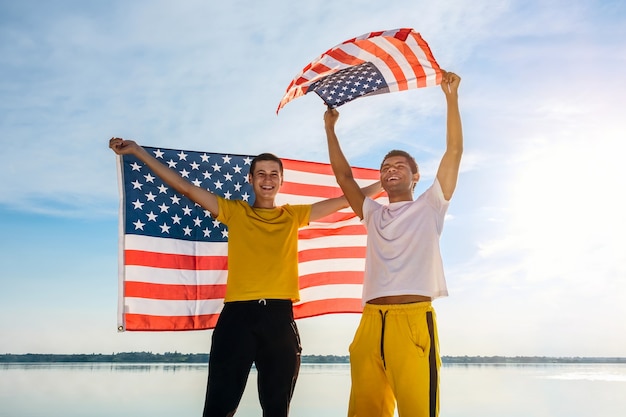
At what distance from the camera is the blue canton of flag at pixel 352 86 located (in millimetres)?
5355

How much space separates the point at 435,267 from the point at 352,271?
2345 millimetres

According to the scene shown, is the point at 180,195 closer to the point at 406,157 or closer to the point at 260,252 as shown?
the point at 260,252

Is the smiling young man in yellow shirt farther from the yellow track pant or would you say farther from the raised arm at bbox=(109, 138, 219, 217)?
the yellow track pant

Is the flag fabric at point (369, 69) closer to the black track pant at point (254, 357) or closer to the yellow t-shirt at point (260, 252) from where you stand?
the yellow t-shirt at point (260, 252)

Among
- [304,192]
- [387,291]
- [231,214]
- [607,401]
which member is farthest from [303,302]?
[607,401]

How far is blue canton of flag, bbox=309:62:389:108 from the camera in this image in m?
5.36

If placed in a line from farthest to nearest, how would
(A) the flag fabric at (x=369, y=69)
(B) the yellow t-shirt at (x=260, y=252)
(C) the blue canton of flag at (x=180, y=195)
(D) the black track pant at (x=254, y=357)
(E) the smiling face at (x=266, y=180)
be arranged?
(C) the blue canton of flag at (x=180, y=195) < (A) the flag fabric at (x=369, y=69) < (E) the smiling face at (x=266, y=180) < (B) the yellow t-shirt at (x=260, y=252) < (D) the black track pant at (x=254, y=357)

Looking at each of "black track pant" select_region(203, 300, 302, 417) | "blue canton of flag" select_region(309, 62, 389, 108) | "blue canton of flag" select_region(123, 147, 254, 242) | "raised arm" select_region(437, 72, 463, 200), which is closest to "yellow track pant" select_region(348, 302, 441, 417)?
"black track pant" select_region(203, 300, 302, 417)

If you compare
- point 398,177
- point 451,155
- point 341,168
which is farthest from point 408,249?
point 341,168

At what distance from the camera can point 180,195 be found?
5.87 m

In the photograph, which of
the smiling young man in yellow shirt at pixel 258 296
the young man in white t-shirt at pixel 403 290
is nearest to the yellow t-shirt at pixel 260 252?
the smiling young man in yellow shirt at pixel 258 296

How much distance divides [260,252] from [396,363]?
145 centimetres

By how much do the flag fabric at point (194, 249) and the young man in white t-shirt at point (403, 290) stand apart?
173cm

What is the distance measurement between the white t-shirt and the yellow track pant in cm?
15
